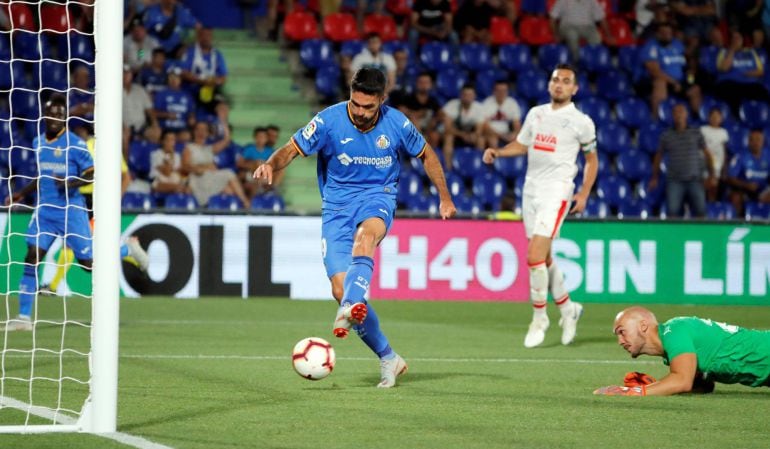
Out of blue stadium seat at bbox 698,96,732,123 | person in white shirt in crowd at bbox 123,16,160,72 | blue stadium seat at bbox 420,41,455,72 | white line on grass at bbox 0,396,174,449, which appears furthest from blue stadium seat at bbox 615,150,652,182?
white line on grass at bbox 0,396,174,449

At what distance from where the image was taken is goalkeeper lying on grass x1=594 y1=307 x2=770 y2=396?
7.25 m

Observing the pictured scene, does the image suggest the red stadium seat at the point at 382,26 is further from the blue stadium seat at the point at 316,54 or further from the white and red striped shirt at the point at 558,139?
the white and red striped shirt at the point at 558,139

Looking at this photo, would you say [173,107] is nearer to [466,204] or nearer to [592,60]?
[466,204]

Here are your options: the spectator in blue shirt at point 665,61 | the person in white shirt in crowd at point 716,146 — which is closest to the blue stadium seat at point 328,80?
the spectator in blue shirt at point 665,61

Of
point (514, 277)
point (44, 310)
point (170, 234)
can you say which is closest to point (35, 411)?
point (44, 310)

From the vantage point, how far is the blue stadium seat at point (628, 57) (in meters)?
21.1

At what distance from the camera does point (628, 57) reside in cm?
2112

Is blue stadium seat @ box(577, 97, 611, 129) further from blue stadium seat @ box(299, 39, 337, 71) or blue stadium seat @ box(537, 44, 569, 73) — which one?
blue stadium seat @ box(299, 39, 337, 71)

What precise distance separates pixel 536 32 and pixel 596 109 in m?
1.98

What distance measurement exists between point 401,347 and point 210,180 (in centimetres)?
734

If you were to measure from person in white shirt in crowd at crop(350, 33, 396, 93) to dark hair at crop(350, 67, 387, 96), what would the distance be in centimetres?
1120

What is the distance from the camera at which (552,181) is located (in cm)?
1134

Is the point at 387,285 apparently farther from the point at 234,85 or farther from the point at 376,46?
the point at 234,85

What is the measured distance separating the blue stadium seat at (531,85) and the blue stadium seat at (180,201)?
227 inches
